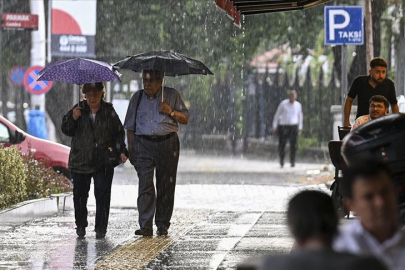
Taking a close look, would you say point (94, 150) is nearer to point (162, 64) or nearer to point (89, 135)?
point (89, 135)

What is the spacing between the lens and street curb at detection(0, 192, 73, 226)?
504 inches

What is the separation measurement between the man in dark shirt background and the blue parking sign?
17.3ft

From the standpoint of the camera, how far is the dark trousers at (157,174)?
11.6m

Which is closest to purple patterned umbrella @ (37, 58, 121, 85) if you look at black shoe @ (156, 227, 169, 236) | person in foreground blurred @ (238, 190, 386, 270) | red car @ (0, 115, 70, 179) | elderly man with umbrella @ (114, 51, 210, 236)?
elderly man with umbrella @ (114, 51, 210, 236)

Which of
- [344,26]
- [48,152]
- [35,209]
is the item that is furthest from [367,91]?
[48,152]

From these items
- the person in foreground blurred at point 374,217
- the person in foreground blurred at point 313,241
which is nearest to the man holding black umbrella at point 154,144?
the person in foreground blurred at point 374,217

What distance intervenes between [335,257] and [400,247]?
67 cm

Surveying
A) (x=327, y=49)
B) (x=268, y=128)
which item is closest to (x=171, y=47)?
(x=268, y=128)

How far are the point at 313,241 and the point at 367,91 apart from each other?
8978 millimetres

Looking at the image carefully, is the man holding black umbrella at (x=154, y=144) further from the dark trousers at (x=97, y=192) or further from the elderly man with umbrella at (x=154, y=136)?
the dark trousers at (x=97, y=192)

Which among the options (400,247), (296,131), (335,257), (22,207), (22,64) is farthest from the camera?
(22,64)

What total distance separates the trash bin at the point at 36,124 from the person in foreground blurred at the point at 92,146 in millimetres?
15952

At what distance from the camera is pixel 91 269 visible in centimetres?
910

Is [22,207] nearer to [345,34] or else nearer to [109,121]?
[109,121]
